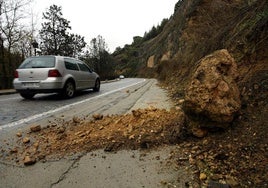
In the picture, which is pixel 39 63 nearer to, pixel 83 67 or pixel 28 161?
pixel 83 67

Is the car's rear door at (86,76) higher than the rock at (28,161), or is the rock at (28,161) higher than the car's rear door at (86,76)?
the car's rear door at (86,76)

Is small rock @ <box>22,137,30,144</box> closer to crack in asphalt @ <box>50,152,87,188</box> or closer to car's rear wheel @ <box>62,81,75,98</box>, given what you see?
crack in asphalt @ <box>50,152,87,188</box>

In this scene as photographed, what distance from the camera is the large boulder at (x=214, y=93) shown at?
10.1ft

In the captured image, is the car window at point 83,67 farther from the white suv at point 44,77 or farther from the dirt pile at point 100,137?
the dirt pile at point 100,137

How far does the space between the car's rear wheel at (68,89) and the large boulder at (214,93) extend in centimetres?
681

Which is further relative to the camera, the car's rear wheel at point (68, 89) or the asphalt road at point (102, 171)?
the car's rear wheel at point (68, 89)

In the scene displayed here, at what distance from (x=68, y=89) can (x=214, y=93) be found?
739 centimetres

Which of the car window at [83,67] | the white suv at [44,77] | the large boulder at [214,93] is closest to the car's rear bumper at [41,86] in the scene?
the white suv at [44,77]

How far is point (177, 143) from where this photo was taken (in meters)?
3.29

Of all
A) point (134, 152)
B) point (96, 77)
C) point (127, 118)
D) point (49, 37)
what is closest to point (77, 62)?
point (96, 77)

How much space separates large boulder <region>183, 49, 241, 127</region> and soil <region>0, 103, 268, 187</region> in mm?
219

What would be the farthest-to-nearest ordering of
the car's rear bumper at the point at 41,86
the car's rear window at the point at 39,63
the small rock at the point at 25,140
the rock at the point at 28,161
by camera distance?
the car's rear window at the point at 39,63 → the car's rear bumper at the point at 41,86 → the small rock at the point at 25,140 → the rock at the point at 28,161

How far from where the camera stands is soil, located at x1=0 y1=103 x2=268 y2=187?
243 cm

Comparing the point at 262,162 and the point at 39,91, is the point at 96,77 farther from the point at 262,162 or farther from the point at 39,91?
the point at 262,162
